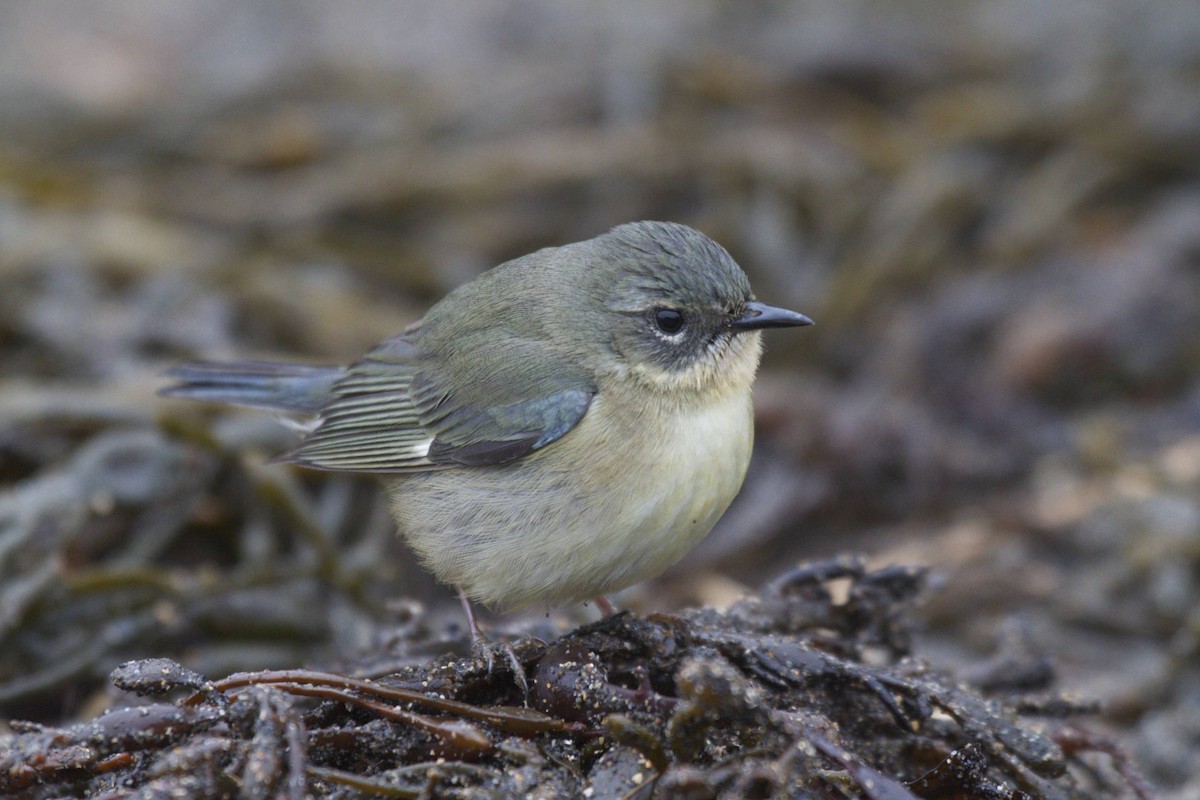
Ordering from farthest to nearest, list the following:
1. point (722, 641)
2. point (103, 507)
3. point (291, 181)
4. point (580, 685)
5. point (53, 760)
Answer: point (291, 181) < point (103, 507) < point (722, 641) < point (580, 685) < point (53, 760)

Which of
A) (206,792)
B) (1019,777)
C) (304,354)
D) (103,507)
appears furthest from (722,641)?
(304,354)

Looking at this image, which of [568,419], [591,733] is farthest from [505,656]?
[568,419]

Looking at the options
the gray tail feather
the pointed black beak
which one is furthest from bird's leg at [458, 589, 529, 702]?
the gray tail feather

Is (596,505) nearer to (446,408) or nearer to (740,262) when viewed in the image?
(446,408)

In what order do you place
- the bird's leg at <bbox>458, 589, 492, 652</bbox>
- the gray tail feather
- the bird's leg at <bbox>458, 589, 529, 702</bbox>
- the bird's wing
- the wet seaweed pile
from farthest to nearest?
1. the gray tail feather
2. the bird's wing
3. the bird's leg at <bbox>458, 589, 492, 652</bbox>
4. the bird's leg at <bbox>458, 589, 529, 702</bbox>
5. the wet seaweed pile

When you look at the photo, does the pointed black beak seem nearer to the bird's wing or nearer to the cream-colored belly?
the cream-colored belly

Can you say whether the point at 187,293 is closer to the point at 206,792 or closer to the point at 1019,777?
the point at 206,792

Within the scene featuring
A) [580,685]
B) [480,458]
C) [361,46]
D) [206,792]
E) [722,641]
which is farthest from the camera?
[361,46]
